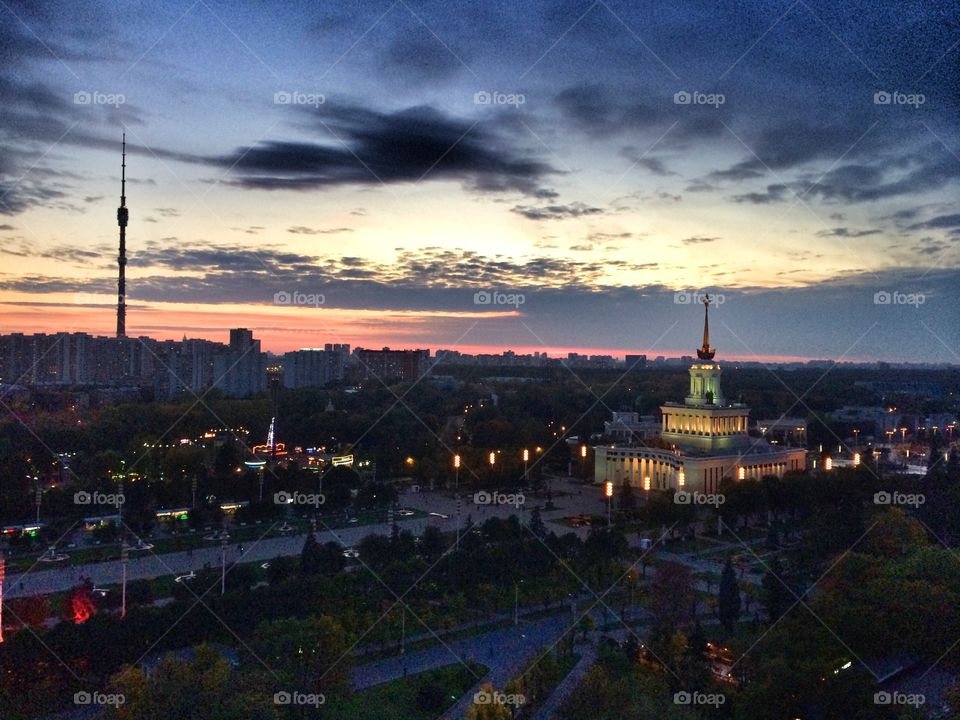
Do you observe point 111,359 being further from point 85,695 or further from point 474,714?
point 474,714

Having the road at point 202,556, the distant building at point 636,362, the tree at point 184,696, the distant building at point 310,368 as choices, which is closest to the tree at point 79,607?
the road at point 202,556

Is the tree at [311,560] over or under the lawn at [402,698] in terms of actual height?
over

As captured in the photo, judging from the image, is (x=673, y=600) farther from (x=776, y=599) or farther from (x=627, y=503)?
(x=627, y=503)

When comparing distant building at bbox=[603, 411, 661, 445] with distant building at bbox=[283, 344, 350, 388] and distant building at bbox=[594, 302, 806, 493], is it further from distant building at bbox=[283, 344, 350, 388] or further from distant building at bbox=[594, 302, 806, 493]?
distant building at bbox=[283, 344, 350, 388]

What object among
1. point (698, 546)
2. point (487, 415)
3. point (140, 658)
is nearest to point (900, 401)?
point (487, 415)

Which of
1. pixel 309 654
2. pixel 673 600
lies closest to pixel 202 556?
pixel 309 654

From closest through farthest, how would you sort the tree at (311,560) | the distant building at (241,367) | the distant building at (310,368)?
the tree at (311,560) < the distant building at (241,367) < the distant building at (310,368)

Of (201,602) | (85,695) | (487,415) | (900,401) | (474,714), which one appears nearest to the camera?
(474,714)

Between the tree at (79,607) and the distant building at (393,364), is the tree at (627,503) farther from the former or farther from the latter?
the distant building at (393,364)
